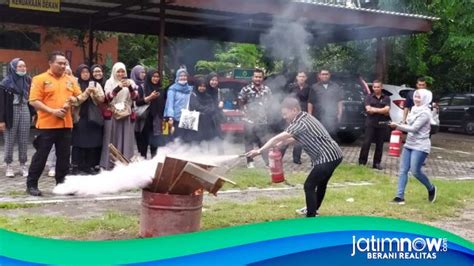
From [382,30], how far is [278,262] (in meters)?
13.7

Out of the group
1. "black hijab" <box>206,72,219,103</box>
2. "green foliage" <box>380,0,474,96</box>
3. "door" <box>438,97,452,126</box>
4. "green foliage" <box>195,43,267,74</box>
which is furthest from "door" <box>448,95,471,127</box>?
"black hijab" <box>206,72,219,103</box>

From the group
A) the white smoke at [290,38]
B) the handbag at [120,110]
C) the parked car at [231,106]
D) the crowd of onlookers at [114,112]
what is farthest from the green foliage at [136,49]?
the handbag at [120,110]

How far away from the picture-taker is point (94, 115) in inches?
310

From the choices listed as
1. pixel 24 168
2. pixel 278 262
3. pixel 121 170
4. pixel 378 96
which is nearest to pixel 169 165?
pixel 121 170

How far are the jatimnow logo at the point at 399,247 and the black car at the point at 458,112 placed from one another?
1927 cm

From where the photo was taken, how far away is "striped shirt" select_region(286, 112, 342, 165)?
585 centimetres

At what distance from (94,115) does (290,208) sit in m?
2.92

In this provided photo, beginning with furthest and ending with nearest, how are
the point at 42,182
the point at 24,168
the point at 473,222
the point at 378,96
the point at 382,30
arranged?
the point at 382,30 → the point at 378,96 → the point at 24,168 → the point at 42,182 → the point at 473,222

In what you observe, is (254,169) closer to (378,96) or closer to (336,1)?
(378,96)

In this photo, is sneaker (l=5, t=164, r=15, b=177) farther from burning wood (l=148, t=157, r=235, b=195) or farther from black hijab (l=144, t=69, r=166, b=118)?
burning wood (l=148, t=157, r=235, b=195)

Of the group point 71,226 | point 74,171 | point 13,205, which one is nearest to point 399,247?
point 71,226

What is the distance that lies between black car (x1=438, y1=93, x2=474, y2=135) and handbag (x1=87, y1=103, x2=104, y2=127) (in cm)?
1564

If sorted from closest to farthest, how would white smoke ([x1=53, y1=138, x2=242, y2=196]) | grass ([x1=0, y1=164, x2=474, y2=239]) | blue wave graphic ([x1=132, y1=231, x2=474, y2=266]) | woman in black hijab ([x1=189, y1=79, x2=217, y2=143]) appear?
blue wave graphic ([x1=132, y1=231, x2=474, y2=266]) → white smoke ([x1=53, y1=138, x2=242, y2=196]) → grass ([x1=0, y1=164, x2=474, y2=239]) → woman in black hijab ([x1=189, y1=79, x2=217, y2=143])

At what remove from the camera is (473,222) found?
22.1 feet
